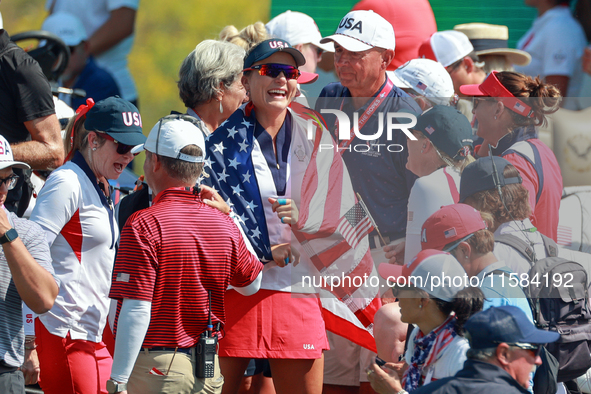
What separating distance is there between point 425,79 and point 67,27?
479 cm

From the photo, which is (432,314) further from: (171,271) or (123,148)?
Result: (123,148)

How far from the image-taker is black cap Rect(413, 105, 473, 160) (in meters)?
3.37

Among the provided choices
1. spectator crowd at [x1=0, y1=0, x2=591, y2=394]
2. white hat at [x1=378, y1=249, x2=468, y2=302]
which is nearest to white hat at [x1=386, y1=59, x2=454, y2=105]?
spectator crowd at [x1=0, y1=0, x2=591, y2=394]

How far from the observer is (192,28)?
7852 mm

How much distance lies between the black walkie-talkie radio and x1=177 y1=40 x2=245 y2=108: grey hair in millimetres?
1556

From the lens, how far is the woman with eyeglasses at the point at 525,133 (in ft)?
11.1

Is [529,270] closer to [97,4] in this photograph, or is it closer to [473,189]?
[473,189]

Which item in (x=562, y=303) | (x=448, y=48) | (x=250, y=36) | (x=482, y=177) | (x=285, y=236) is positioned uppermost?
(x=250, y=36)

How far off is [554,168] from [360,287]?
104cm

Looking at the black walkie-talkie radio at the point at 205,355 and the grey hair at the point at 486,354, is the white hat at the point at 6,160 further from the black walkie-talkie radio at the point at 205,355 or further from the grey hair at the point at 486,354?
the grey hair at the point at 486,354

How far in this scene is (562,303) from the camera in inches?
132

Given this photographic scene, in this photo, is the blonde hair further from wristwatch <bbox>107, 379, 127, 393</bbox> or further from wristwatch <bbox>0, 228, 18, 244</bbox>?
wristwatch <bbox>107, 379, 127, 393</bbox>

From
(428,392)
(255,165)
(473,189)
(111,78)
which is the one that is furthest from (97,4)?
(428,392)

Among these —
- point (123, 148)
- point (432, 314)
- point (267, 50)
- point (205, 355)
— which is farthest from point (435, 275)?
point (123, 148)
